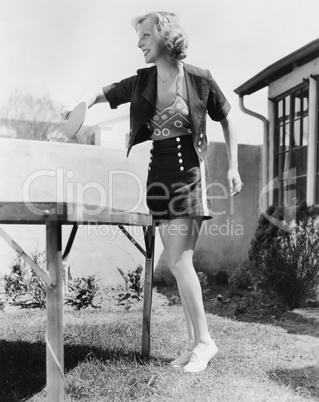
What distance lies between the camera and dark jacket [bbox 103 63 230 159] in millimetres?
2510

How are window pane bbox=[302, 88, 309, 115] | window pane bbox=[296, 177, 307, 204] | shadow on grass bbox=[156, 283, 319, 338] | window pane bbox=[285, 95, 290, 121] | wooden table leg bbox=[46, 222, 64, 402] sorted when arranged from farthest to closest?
window pane bbox=[285, 95, 290, 121], window pane bbox=[302, 88, 309, 115], window pane bbox=[296, 177, 307, 204], shadow on grass bbox=[156, 283, 319, 338], wooden table leg bbox=[46, 222, 64, 402]

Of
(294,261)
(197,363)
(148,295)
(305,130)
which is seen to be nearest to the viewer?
(197,363)

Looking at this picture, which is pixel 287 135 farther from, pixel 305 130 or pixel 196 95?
pixel 196 95

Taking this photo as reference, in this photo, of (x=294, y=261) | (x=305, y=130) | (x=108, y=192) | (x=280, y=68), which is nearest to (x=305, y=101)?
(x=305, y=130)

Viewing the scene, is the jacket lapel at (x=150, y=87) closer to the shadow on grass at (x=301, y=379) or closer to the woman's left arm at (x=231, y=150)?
the woman's left arm at (x=231, y=150)

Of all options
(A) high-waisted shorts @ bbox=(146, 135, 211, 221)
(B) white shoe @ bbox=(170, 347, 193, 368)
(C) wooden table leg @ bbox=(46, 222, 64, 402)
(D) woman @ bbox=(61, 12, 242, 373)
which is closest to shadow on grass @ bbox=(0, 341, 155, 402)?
(B) white shoe @ bbox=(170, 347, 193, 368)

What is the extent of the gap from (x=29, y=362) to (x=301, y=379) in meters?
1.44

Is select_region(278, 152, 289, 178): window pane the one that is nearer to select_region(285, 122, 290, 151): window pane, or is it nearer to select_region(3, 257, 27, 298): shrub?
select_region(285, 122, 290, 151): window pane

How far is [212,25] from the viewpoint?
3404 mm

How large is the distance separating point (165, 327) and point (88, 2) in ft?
7.94

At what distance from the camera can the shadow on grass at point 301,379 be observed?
2301mm

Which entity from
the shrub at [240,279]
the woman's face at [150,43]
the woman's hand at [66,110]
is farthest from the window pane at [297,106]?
the woman's hand at [66,110]

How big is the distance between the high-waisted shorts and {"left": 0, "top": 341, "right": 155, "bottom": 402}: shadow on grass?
2.76 feet

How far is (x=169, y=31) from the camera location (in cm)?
241
